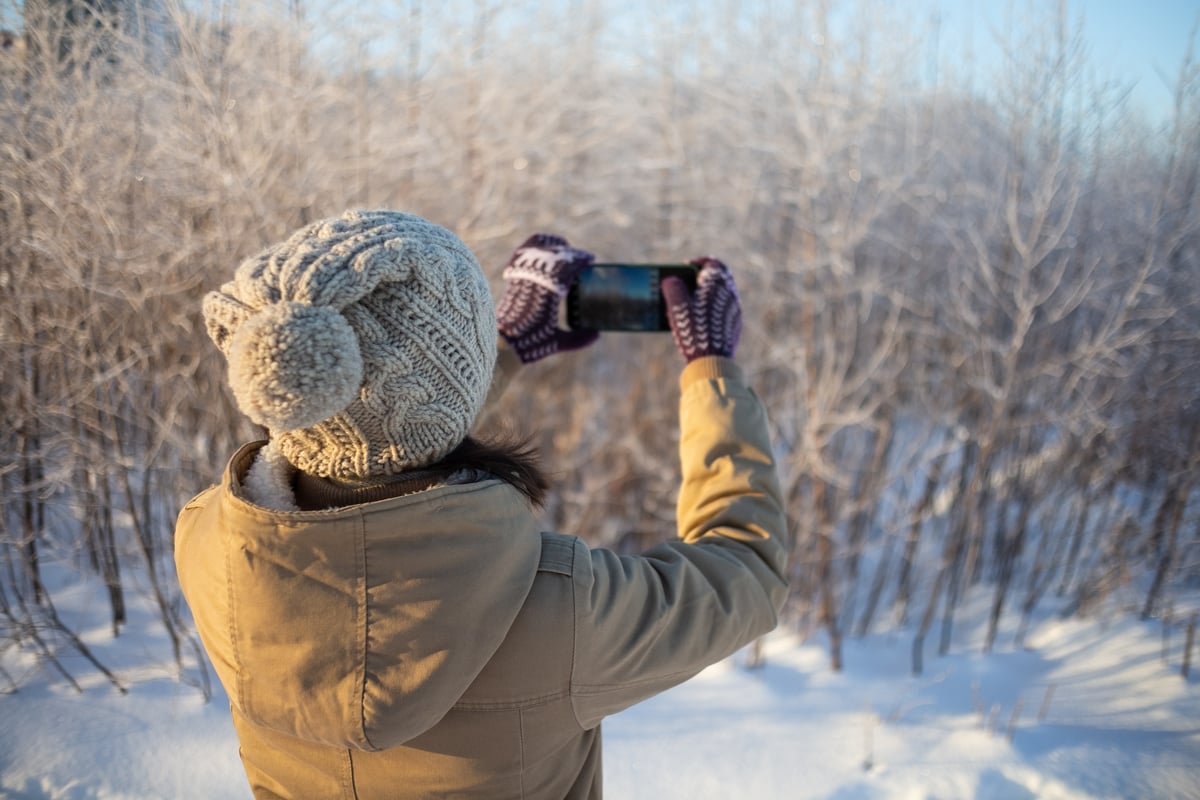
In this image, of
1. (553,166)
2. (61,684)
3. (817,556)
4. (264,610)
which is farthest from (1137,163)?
(61,684)

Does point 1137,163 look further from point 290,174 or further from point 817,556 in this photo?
point 290,174

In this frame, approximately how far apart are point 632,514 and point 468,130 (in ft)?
8.03

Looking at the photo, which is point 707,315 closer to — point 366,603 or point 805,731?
point 366,603

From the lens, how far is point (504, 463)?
0.87 meters

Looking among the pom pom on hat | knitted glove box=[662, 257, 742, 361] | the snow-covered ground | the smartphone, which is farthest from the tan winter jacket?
the snow-covered ground

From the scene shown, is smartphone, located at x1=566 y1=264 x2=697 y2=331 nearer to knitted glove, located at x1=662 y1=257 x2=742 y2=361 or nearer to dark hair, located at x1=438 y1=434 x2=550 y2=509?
knitted glove, located at x1=662 y1=257 x2=742 y2=361

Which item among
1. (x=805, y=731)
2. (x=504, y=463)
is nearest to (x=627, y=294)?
(x=504, y=463)

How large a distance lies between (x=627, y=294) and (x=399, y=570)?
0.82 meters

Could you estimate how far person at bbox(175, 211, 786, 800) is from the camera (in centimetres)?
69

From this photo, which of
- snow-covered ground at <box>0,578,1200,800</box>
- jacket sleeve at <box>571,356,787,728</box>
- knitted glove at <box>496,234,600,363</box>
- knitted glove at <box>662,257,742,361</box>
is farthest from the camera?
snow-covered ground at <box>0,578,1200,800</box>

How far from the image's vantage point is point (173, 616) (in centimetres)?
229

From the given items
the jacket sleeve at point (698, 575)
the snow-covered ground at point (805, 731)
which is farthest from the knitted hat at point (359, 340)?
the snow-covered ground at point (805, 731)

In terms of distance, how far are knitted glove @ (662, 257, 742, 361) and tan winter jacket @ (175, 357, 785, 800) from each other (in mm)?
369

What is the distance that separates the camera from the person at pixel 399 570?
693mm
